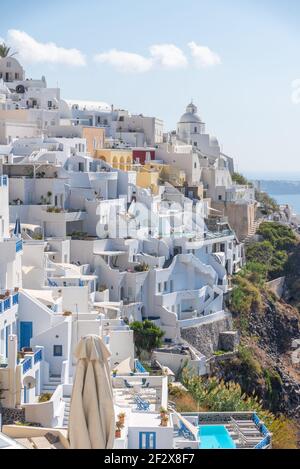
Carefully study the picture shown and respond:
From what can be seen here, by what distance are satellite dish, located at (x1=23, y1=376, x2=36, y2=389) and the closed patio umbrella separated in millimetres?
5260

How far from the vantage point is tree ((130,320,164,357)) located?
27.9 meters

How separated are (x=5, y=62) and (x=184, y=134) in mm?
10451

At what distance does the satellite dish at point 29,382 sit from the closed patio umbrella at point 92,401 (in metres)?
5.26

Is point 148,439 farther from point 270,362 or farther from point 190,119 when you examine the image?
point 190,119

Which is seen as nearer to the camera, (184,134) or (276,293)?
(276,293)

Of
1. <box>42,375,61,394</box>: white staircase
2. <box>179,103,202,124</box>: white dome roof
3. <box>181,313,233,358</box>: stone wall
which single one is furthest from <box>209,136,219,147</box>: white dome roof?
<box>42,375,61,394</box>: white staircase

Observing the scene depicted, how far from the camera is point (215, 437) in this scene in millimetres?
17797

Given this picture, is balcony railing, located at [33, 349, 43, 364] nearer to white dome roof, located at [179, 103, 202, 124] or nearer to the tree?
the tree

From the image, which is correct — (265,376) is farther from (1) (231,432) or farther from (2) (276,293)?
A: (1) (231,432)

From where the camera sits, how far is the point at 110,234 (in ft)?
106

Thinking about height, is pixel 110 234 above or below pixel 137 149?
below

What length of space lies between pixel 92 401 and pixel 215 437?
24.1 feet

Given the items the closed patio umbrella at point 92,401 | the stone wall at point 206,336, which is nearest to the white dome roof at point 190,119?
the stone wall at point 206,336
